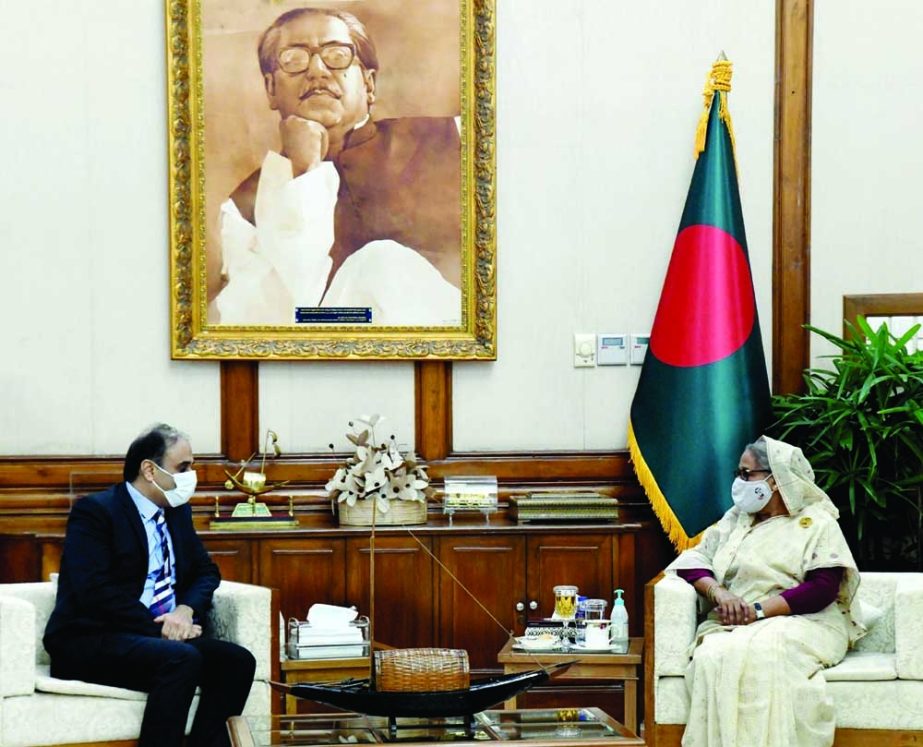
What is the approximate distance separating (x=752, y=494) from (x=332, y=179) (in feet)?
7.02

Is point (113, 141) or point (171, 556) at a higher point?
point (113, 141)

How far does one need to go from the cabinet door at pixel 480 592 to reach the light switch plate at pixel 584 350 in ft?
2.79

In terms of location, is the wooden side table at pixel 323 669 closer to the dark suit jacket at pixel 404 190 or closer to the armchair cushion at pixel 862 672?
the armchair cushion at pixel 862 672

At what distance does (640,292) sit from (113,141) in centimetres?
221

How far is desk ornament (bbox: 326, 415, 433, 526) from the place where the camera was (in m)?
5.43

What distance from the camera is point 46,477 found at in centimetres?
564

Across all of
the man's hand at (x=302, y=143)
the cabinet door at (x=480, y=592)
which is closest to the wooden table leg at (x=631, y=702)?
the cabinet door at (x=480, y=592)

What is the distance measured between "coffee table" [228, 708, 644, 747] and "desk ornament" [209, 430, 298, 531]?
5.24 feet

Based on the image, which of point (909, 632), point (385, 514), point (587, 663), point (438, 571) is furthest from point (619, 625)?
point (385, 514)

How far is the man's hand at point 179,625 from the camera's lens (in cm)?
439

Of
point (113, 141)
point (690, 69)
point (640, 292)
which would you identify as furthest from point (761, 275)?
point (113, 141)

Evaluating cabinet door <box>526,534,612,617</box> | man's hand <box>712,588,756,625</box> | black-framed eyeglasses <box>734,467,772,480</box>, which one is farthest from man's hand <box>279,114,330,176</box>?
man's hand <box>712,588,756,625</box>

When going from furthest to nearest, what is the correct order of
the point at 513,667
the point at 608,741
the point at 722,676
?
the point at 513,667, the point at 722,676, the point at 608,741

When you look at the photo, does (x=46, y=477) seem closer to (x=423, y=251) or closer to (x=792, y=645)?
(x=423, y=251)
